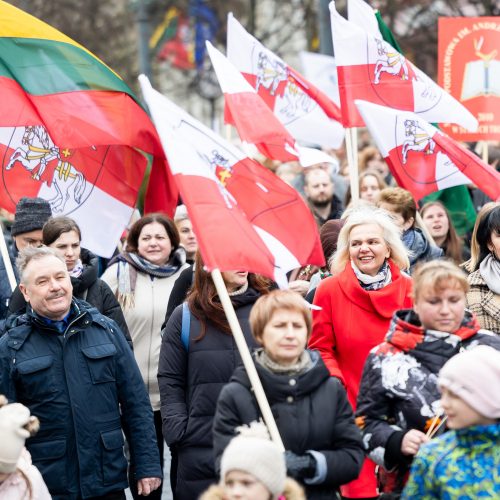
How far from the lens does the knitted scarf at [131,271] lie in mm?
8328

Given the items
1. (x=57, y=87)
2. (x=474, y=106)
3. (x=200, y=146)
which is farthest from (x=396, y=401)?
(x=474, y=106)

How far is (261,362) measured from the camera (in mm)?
5340

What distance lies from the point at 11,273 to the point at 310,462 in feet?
9.76

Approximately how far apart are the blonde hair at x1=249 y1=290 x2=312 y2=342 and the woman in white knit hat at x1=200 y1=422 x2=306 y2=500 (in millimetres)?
652

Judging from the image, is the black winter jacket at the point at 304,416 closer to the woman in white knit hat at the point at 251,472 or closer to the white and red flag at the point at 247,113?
the woman in white knit hat at the point at 251,472

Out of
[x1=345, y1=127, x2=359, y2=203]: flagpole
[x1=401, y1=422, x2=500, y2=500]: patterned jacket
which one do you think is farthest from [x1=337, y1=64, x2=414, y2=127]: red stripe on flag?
[x1=401, y1=422, x2=500, y2=500]: patterned jacket

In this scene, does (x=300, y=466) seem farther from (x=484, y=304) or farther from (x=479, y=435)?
(x=484, y=304)

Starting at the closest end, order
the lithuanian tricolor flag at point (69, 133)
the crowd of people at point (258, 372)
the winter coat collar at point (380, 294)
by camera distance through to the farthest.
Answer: the crowd of people at point (258, 372)
the winter coat collar at point (380, 294)
the lithuanian tricolor flag at point (69, 133)

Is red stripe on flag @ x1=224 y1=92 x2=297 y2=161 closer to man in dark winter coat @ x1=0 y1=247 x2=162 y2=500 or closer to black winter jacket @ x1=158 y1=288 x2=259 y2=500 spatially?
black winter jacket @ x1=158 y1=288 x2=259 y2=500

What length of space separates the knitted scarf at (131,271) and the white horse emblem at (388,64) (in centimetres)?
198

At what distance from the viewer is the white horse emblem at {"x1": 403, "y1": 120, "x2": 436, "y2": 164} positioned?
8.63 metres

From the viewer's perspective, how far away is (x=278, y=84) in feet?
33.5

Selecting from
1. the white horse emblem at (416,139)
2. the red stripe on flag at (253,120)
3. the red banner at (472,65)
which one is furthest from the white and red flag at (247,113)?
the red banner at (472,65)

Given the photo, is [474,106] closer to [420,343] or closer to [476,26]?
[476,26]
